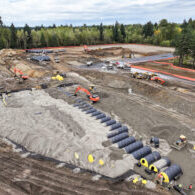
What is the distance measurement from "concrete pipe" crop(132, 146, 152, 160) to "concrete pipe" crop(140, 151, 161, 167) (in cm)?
60

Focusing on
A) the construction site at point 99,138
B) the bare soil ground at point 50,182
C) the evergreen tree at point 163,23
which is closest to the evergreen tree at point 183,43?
the construction site at point 99,138

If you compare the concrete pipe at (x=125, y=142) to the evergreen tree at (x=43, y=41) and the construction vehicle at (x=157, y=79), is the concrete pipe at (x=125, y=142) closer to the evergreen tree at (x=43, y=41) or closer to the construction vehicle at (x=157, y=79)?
the construction vehicle at (x=157, y=79)

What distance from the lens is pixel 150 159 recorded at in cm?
1711

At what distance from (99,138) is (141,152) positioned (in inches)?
186

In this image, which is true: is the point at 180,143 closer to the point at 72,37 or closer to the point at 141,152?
the point at 141,152

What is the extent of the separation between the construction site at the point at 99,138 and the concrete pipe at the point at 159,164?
0.28 ft

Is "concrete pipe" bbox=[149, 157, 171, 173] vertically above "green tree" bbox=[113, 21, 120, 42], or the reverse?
"green tree" bbox=[113, 21, 120, 42]

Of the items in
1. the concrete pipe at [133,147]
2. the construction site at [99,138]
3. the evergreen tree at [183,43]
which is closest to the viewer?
the construction site at [99,138]

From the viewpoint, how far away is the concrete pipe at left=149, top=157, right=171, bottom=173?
1610cm

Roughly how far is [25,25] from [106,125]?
3071 inches

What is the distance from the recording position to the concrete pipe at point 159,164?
52.8 ft

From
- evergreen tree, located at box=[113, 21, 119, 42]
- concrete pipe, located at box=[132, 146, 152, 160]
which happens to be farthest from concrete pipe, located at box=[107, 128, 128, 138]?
evergreen tree, located at box=[113, 21, 119, 42]

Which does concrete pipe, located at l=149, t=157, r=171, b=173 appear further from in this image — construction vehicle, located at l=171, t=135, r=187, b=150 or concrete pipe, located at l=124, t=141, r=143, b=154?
construction vehicle, located at l=171, t=135, r=187, b=150

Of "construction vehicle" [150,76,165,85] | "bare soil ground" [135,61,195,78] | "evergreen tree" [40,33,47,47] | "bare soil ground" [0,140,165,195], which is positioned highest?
"evergreen tree" [40,33,47,47]
